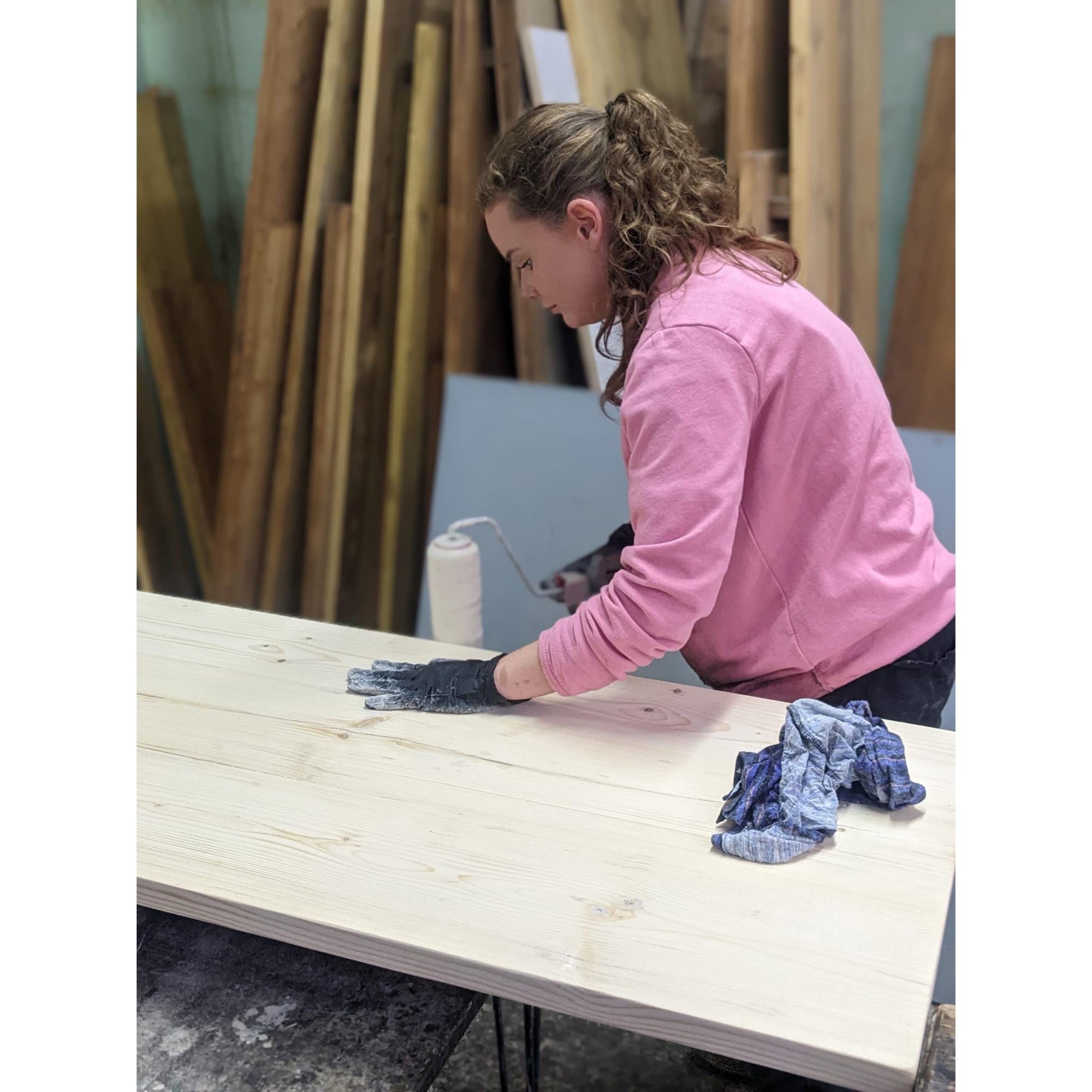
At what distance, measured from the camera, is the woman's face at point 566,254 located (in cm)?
148

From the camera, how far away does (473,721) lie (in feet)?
4.99

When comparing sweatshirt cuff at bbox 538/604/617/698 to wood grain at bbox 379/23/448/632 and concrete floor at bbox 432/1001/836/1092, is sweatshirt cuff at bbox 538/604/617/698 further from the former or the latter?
wood grain at bbox 379/23/448/632

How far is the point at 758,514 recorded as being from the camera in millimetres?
1491

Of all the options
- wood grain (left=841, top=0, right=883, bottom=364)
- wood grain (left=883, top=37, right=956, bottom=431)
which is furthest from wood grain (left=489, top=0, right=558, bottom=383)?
wood grain (left=883, top=37, right=956, bottom=431)

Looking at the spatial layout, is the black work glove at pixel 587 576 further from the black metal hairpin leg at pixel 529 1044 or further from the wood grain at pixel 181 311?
the wood grain at pixel 181 311

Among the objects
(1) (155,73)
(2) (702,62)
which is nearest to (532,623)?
(2) (702,62)

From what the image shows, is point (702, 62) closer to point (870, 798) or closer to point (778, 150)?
point (778, 150)

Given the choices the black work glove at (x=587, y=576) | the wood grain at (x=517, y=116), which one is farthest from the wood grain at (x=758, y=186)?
the black work glove at (x=587, y=576)

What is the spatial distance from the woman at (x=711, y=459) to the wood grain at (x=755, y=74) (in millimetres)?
1051

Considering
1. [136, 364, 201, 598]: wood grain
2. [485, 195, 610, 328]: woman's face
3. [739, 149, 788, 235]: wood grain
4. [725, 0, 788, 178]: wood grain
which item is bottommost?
[136, 364, 201, 598]: wood grain

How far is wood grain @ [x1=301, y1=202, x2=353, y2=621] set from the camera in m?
3.01

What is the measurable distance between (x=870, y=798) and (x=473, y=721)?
528 mm

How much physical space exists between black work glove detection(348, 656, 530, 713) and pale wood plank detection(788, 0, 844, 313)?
138 centimetres
